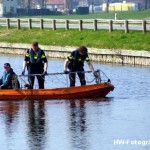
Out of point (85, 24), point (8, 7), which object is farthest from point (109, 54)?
point (8, 7)

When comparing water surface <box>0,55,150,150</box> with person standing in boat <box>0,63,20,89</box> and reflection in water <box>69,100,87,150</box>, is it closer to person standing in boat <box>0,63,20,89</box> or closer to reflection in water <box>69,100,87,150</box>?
reflection in water <box>69,100,87,150</box>

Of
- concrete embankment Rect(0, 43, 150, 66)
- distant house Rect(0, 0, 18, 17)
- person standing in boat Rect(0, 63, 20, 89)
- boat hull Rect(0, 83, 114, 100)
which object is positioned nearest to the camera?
person standing in boat Rect(0, 63, 20, 89)

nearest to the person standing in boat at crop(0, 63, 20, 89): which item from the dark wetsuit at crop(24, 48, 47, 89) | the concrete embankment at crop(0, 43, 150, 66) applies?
the dark wetsuit at crop(24, 48, 47, 89)

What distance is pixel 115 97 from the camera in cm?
3281

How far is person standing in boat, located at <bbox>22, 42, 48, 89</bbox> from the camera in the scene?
1228 inches

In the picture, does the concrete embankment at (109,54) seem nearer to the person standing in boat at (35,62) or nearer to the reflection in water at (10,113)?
the person standing in boat at (35,62)

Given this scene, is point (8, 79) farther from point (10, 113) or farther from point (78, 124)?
point (78, 124)

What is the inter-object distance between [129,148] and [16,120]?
592 centimetres

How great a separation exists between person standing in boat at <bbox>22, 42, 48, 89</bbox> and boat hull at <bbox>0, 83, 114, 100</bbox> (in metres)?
0.39

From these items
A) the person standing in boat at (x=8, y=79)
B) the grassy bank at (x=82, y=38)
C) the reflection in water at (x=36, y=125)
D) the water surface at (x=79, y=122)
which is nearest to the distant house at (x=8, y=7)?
the grassy bank at (x=82, y=38)

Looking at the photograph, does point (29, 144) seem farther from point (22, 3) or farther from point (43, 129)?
point (22, 3)

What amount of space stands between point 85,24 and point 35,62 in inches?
1159

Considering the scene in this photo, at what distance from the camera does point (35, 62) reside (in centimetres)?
3136

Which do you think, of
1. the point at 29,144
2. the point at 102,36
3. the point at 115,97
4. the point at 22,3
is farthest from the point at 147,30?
the point at 22,3
